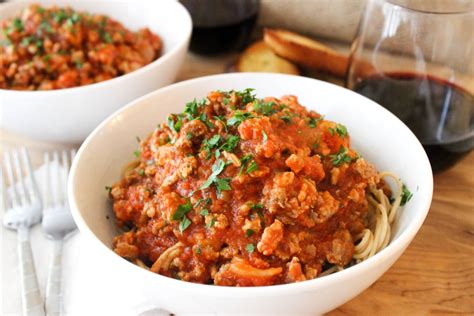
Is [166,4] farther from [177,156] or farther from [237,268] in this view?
[237,268]

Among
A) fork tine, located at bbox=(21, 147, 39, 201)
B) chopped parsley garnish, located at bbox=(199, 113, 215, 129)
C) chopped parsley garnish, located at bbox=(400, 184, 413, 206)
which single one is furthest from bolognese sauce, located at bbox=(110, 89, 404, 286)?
fork tine, located at bbox=(21, 147, 39, 201)

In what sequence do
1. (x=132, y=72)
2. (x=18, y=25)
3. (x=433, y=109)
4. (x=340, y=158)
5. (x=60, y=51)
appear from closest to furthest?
1. (x=340, y=158)
2. (x=433, y=109)
3. (x=132, y=72)
4. (x=60, y=51)
5. (x=18, y=25)

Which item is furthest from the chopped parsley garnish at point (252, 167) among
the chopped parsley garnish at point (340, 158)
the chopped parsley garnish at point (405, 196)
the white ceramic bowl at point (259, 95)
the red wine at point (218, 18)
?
the red wine at point (218, 18)

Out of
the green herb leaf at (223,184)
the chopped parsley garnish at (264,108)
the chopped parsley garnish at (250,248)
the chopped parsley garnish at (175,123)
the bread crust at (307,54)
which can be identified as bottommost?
the bread crust at (307,54)

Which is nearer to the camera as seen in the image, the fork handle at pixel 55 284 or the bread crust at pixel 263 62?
the fork handle at pixel 55 284

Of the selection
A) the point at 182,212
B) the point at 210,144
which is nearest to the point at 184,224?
the point at 182,212

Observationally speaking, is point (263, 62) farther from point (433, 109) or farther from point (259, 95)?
point (433, 109)

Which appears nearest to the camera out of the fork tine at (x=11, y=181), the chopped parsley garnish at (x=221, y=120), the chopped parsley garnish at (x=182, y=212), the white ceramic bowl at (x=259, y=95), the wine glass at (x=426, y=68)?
the white ceramic bowl at (x=259, y=95)

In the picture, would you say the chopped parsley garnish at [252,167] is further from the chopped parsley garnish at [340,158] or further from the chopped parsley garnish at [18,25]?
the chopped parsley garnish at [18,25]
